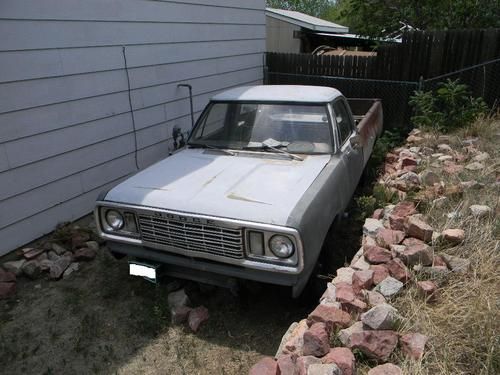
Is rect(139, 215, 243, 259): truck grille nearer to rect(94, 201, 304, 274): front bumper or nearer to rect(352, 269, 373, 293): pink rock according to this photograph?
rect(94, 201, 304, 274): front bumper

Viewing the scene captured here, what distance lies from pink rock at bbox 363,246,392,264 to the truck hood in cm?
A: 70

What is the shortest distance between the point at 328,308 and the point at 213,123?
8.02 feet

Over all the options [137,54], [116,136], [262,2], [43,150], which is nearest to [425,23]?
[262,2]

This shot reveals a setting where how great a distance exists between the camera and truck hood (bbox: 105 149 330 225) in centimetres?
297

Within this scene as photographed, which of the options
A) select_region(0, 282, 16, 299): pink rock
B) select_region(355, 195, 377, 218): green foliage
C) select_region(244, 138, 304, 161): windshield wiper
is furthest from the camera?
select_region(355, 195, 377, 218): green foliage

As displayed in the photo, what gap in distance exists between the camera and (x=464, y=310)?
2561 mm

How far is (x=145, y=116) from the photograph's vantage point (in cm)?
601

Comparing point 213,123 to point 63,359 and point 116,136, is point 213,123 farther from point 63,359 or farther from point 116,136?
point 63,359

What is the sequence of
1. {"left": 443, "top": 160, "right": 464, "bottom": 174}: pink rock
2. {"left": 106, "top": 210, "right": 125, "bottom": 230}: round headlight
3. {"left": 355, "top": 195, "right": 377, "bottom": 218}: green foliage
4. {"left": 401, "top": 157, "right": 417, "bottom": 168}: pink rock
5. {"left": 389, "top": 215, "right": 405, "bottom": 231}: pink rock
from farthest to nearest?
{"left": 401, "top": 157, "right": 417, "bottom": 168}: pink rock, {"left": 443, "top": 160, "right": 464, "bottom": 174}: pink rock, {"left": 355, "top": 195, "right": 377, "bottom": 218}: green foliage, {"left": 389, "top": 215, "right": 405, "bottom": 231}: pink rock, {"left": 106, "top": 210, "right": 125, "bottom": 230}: round headlight

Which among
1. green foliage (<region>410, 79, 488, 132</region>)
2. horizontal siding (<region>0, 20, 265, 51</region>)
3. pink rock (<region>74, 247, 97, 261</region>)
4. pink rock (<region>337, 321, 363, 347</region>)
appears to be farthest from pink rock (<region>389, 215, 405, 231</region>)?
green foliage (<region>410, 79, 488, 132</region>)

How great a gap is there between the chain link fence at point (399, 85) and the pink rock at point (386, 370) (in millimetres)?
6899

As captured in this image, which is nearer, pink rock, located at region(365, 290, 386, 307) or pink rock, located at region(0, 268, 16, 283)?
pink rock, located at region(365, 290, 386, 307)

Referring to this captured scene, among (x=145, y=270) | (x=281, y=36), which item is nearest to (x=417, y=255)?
(x=145, y=270)

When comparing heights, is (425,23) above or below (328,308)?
above
